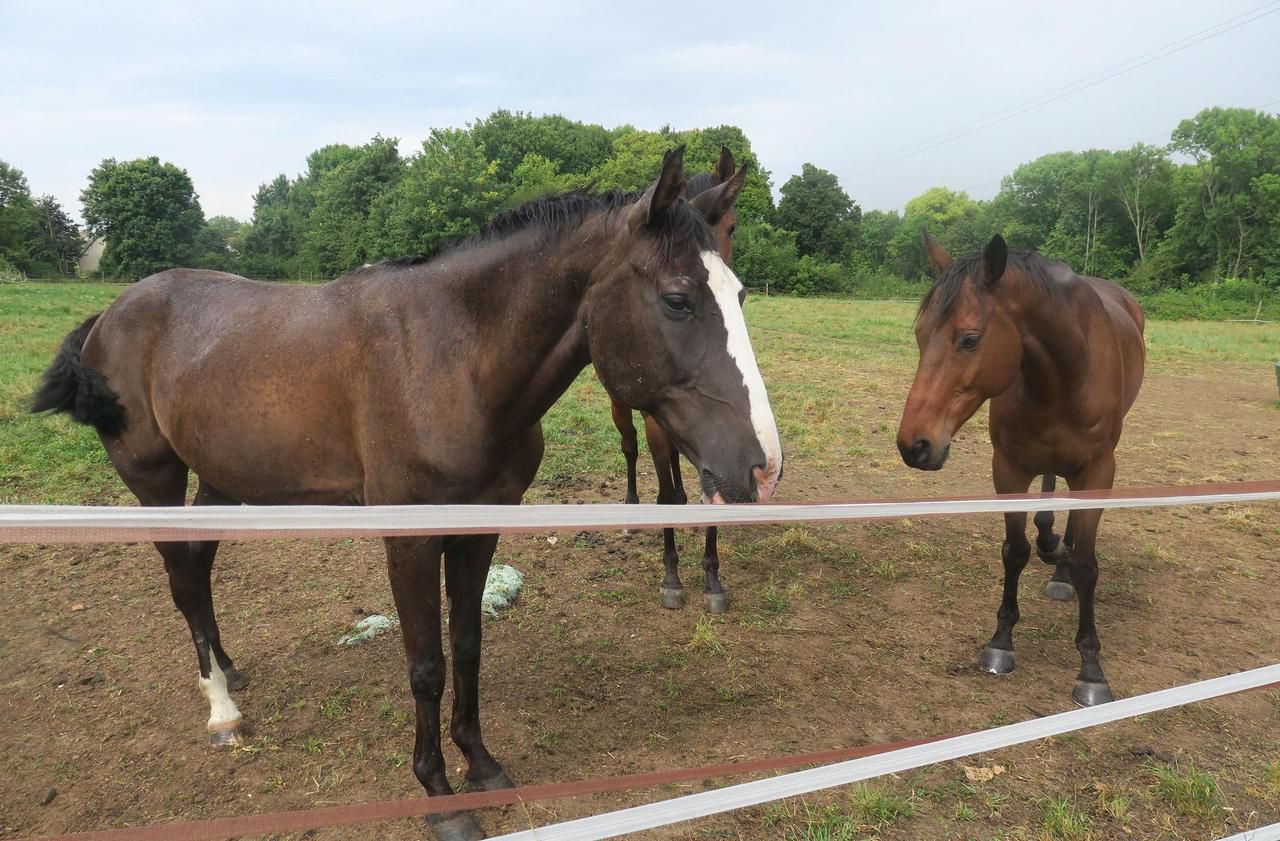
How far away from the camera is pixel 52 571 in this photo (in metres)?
4.77

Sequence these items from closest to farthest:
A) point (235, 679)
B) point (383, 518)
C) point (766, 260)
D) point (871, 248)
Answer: point (383, 518) < point (235, 679) < point (766, 260) < point (871, 248)

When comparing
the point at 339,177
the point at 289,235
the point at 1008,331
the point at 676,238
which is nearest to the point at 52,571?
the point at 676,238

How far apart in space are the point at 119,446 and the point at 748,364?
3235 mm

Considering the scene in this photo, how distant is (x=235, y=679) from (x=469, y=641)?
1.79m

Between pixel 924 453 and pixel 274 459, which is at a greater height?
pixel 274 459

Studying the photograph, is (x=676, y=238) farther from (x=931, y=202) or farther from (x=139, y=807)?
(x=931, y=202)

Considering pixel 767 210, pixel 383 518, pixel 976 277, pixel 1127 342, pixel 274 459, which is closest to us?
pixel 383 518

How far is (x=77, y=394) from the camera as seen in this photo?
3.12 m

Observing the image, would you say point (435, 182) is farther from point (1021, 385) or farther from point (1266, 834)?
point (1266, 834)

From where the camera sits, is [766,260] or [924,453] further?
[766,260]

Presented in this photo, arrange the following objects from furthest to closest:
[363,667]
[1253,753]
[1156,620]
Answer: [1156,620] < [363,667] < [1253,753]

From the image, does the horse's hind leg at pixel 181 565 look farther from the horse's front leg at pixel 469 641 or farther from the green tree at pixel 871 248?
the green tree at pixel 871 248

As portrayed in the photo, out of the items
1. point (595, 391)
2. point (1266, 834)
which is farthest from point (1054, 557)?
point (595, 391)

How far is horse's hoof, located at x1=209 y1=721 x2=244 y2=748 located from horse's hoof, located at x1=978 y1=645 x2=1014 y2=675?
4.06m
